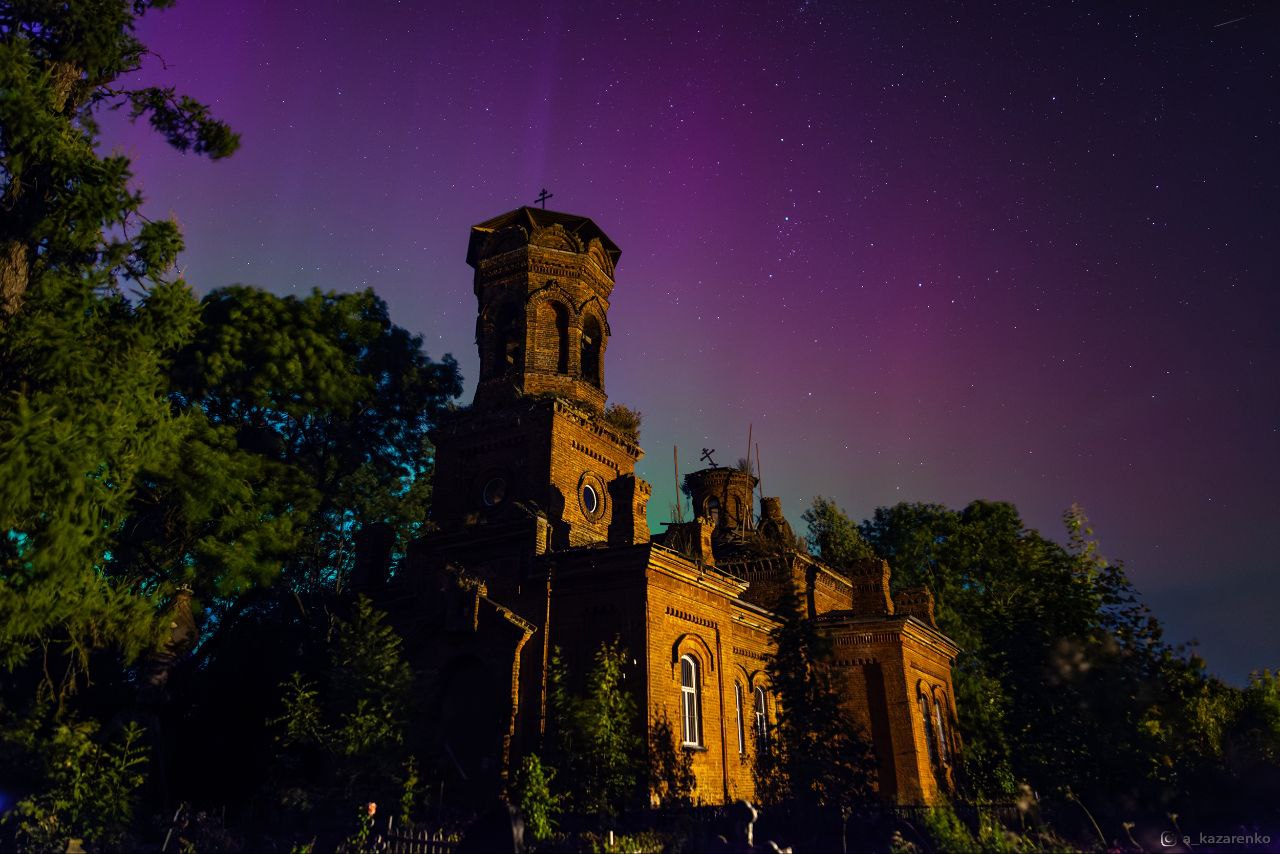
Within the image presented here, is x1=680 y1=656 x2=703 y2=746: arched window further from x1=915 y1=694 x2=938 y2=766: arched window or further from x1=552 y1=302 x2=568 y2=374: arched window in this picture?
x1=552 y1=302 x2=568 y2=374: arched window

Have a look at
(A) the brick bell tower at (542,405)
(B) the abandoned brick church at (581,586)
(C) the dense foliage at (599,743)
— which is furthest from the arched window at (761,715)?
(C) the dense foliage at (599,743)

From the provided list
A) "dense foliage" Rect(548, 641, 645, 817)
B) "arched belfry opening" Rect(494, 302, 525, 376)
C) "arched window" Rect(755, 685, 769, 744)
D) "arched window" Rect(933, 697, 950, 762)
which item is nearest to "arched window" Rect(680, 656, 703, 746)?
"dense foliage" Rect(548, 641, 645, 817)

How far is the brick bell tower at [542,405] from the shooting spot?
21562mm

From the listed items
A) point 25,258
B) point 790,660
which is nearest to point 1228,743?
point 790,660

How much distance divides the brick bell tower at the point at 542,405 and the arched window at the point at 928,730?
10176 millimetres

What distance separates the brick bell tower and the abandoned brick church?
53 millimetres

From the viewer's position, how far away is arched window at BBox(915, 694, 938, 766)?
23453 mm

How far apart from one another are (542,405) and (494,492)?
2.76 m

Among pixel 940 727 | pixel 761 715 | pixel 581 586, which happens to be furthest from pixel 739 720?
pixel 940 727

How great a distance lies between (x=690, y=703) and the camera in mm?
18703

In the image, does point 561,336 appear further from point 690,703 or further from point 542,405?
point 690,703

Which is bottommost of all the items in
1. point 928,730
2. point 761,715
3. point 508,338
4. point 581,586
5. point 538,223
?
point 928,730

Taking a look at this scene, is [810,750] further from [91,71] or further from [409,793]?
[91,71]

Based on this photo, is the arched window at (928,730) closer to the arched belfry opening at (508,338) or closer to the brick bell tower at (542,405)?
the brick bell tower at (542,405)
